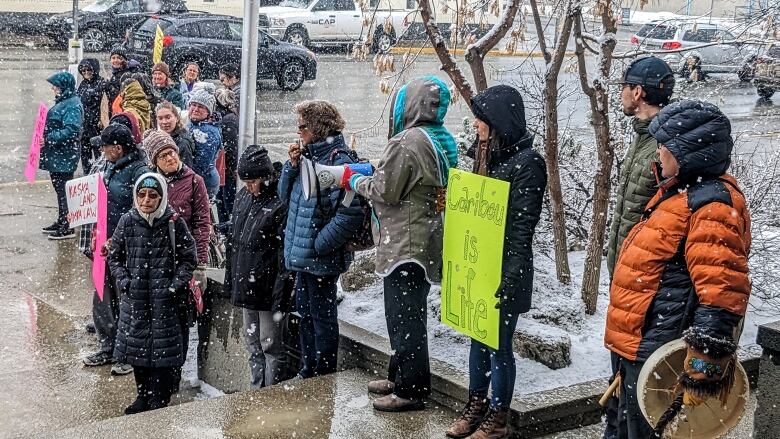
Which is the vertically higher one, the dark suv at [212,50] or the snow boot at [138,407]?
the dark suv at [212,50]

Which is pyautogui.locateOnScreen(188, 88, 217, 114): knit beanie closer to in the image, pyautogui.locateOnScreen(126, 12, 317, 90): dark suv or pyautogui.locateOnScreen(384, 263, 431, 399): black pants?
pyautogui.locateOnScreen(384, 263, 431, 399): black pants

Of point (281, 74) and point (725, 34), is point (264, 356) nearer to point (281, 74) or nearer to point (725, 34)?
point (725, 34)

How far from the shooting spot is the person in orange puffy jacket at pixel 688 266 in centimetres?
368

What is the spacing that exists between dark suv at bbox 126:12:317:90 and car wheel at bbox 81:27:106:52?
12.8ft

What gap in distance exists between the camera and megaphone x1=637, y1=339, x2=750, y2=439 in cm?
382

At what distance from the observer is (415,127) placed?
5262mm

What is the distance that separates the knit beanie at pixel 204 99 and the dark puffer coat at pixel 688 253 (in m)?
5.82

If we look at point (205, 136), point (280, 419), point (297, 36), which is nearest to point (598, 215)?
point (280, 419)

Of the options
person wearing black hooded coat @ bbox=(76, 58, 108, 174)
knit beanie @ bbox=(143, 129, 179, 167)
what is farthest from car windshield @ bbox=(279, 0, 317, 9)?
knit beanie @ bbox=(143, 129, 179, 167)

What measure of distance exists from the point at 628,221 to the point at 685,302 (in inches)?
30.2

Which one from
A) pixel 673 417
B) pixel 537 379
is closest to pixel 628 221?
pixel 673 417

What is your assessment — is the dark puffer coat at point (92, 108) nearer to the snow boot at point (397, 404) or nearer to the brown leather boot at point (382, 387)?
the brown leather boot at point (382, 387)

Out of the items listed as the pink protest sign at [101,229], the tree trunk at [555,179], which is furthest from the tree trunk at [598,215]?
the pink protest sign at [101,229]

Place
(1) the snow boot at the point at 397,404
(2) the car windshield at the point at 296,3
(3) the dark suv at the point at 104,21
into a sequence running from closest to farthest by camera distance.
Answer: (1) the snow boot at the point at 397,404 < (3) the dark suv at the point at 104,21 < (2) the car windshield at the point at 296,3
